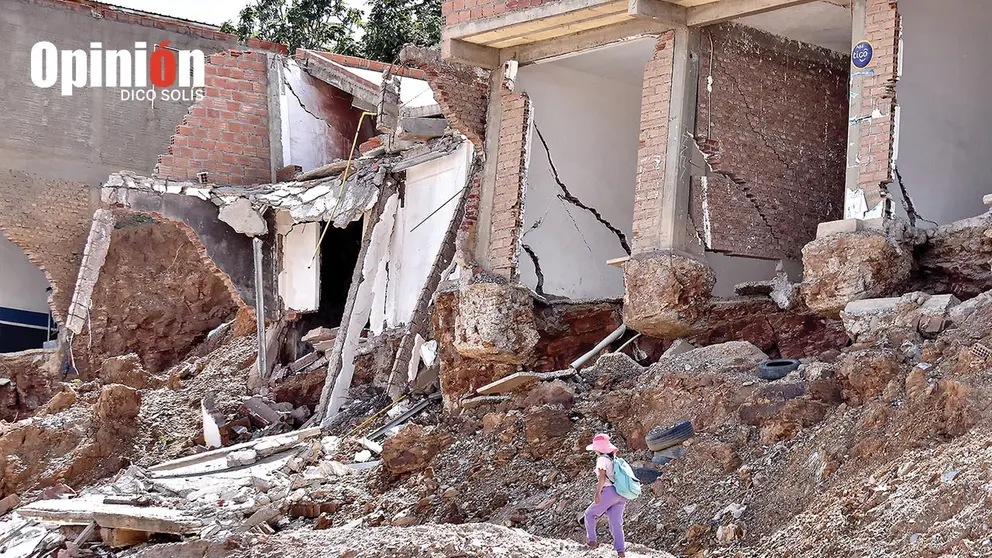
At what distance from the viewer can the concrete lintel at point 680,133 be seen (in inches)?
448

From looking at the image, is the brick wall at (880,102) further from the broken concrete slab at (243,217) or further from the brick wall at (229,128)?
the brick wall at (229,128)

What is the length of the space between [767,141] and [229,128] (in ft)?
24.8

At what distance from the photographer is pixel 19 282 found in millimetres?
21062

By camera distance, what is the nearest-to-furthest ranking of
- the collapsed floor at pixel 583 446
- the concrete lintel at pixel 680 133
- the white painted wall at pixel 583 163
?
1. the collapsed floor at pixel 583 446
2. the concrete lintel at pixel 680 133
3. the white painted wall at pixel 583 163

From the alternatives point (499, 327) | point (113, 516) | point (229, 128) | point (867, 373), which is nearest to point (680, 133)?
point (499, 327)

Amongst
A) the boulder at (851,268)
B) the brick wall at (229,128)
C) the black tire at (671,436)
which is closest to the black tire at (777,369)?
the boulder at (851,268)

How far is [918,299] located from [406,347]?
231 inches

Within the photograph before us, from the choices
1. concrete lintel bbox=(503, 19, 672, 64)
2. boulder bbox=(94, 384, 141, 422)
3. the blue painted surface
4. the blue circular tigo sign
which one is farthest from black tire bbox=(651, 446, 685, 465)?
the blue painted surface

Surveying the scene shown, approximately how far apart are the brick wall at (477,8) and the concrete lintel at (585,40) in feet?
2.16

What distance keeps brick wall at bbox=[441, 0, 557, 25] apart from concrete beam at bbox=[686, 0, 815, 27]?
1.31m

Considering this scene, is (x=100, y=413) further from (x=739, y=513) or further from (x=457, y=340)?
(x=739, y=513)

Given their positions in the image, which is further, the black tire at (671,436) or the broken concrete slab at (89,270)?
the broken concrete slab at (89,270)

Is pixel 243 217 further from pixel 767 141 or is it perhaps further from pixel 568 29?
pixel 767 141

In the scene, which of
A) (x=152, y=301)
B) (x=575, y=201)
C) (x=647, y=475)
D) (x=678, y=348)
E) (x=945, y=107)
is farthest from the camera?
(x=152, y=301)
